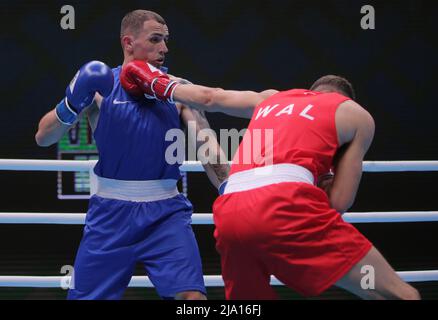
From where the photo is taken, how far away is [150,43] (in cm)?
306

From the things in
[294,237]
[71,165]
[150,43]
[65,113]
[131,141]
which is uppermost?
[150,43]

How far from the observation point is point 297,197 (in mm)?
2311

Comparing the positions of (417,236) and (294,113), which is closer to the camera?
(294,113)

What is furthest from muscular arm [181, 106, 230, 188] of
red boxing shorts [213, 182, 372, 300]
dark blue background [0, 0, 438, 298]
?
dark blue background [0, 0, 438, 298]

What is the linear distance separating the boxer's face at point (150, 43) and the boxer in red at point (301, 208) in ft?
2.18

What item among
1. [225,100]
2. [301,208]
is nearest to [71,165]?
[225,100]

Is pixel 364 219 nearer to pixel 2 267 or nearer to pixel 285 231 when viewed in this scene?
pixel 285 231

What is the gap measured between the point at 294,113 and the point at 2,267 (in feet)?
14.4

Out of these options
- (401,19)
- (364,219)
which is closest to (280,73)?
(401,19)

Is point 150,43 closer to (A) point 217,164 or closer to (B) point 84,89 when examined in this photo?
(B) point 84,89

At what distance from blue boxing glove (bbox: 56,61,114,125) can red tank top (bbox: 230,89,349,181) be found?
637 millimetres

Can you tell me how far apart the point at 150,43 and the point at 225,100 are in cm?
59

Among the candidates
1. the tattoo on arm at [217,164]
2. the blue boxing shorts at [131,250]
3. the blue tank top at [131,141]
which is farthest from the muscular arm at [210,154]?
the blue boxing shorts at [131,250]

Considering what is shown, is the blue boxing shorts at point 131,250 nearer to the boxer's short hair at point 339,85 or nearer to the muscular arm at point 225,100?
the muscular arm at point 225,100
